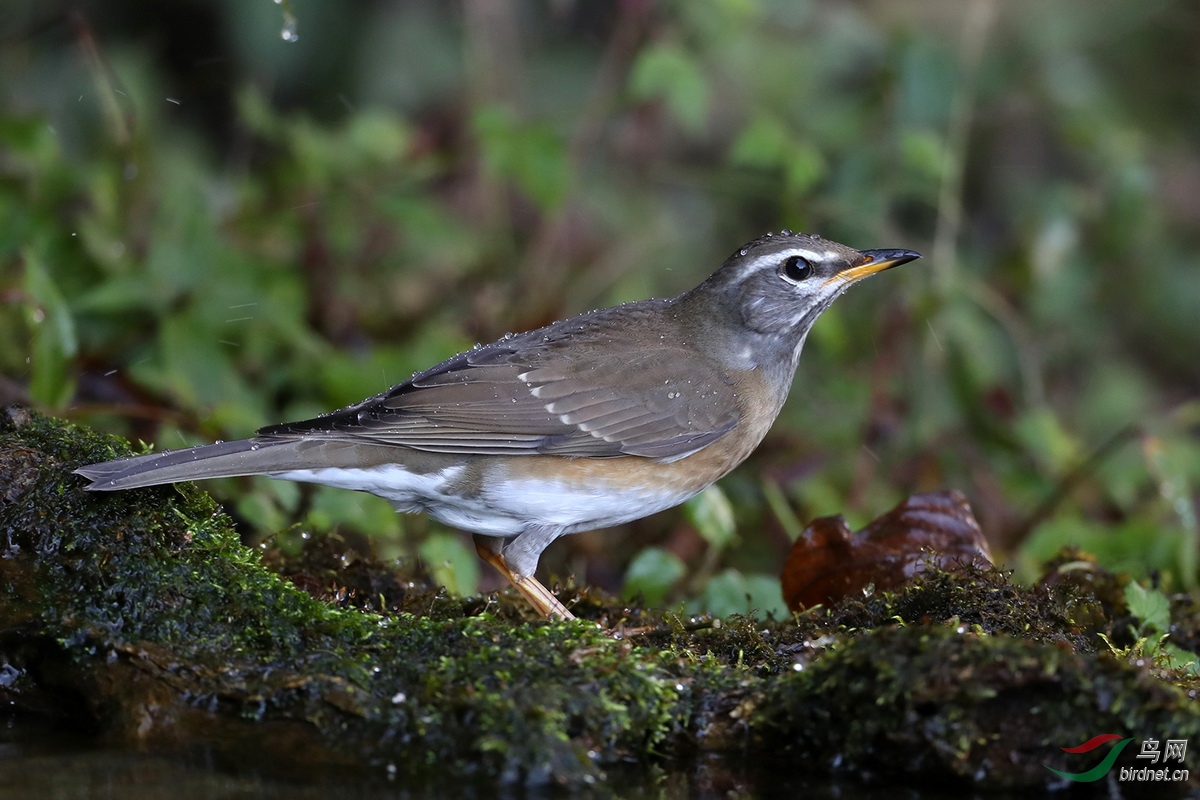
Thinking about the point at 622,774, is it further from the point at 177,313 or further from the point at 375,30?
the point at 375,30

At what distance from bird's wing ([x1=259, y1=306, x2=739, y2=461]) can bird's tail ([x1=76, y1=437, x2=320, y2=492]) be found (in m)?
0.30

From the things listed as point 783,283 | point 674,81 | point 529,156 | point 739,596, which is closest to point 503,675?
point 739,596

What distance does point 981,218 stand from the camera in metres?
13.6

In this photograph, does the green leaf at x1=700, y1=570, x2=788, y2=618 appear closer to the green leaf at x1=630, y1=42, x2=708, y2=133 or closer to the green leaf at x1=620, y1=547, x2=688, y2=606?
the green leaf at x1=620, y1=547, x2=688, y2=606

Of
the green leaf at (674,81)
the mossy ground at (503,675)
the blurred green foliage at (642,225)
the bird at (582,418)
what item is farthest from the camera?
the green leaf at (674,81)

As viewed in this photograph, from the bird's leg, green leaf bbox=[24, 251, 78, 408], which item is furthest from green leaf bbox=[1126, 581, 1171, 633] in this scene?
green leaf bbox=[24, 251, 78, 408]

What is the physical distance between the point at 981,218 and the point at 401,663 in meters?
10.8

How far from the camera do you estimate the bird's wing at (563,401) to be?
5.65m

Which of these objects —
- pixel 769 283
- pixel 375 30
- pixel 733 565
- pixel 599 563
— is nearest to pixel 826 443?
pixel 733 565

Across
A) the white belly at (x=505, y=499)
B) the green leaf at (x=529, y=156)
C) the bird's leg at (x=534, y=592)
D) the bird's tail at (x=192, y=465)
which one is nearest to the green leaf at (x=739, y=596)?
the white belly at (x=505, y=499)

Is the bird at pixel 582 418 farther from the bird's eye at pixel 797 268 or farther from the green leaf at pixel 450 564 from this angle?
the green leaf at pixel 450 564

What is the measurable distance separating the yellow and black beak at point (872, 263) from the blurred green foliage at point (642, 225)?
1.41 m

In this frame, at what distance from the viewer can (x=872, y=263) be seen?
245 inches

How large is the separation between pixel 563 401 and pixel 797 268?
137 cm
